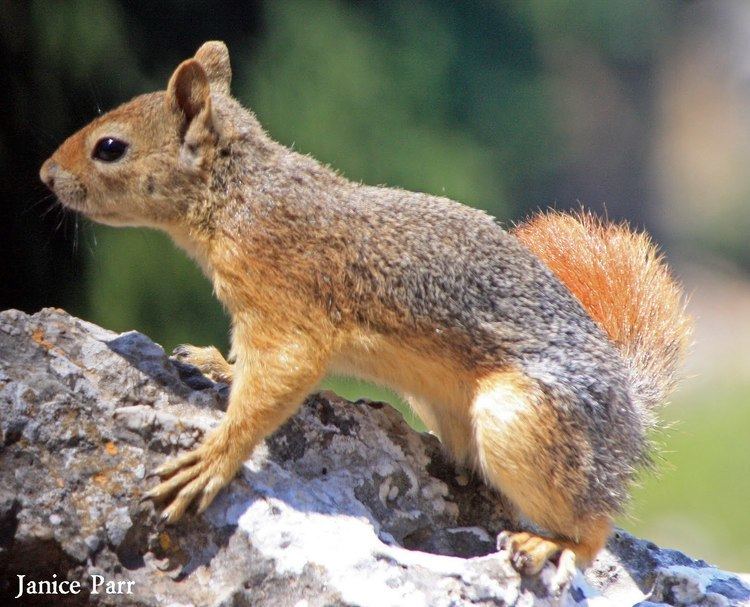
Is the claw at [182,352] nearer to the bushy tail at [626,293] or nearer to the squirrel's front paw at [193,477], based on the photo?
the squirrel's front paw at [193,477]

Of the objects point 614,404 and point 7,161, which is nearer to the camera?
point 614,404

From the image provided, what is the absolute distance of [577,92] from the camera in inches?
171

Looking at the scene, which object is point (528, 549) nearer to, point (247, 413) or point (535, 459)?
point (535, 459)

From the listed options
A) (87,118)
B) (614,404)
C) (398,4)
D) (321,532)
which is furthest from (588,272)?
(398,4)

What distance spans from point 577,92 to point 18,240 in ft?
8.29

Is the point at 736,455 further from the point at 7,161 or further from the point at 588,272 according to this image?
the point at 7,161

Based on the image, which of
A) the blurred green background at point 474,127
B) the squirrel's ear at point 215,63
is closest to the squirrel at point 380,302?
the squirrel's ear at point 215,63

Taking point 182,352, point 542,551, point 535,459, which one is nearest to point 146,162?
point 182,352

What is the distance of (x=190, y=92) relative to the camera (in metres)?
1.79

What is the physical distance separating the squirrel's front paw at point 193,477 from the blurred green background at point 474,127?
3.37 feet

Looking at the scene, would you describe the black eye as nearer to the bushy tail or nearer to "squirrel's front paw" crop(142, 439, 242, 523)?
"squirrel's front paw" crop(142, 439, 242, 523)

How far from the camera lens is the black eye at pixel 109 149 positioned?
179cm
